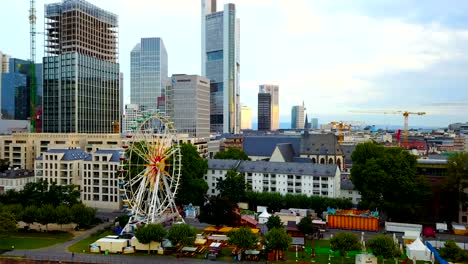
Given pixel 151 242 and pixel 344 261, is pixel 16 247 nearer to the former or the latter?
pixel 151 242

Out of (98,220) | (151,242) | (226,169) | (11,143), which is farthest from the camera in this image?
(11,143)

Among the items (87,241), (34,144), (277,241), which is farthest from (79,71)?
(277,241)

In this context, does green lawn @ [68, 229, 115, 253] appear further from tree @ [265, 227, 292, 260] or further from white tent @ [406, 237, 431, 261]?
white tent @ [406, 237, 431, 261]

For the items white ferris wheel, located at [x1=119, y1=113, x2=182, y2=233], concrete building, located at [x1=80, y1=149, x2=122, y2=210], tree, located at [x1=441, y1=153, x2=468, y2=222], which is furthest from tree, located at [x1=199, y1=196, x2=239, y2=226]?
tree, located at [x1=441, y1=153, x2=468, y2=222]

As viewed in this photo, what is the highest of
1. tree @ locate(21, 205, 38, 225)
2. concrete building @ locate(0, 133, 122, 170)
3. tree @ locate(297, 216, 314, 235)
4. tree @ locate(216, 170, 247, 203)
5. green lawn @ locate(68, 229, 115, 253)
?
concrete building @ locate(0, 133, 122, 170)

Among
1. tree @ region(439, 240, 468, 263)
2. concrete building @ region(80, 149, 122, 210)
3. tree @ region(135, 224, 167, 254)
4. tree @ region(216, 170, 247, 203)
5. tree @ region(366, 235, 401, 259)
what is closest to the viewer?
tree @ region(366, 235, 401, 259)

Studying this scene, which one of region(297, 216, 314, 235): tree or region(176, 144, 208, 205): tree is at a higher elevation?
region(176, 144, 208, 205): tree

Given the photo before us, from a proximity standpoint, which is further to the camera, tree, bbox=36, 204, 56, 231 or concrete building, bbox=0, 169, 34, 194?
concrete building, bbox=0, 169, 34, 194

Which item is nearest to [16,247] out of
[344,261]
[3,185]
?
[3,185]
